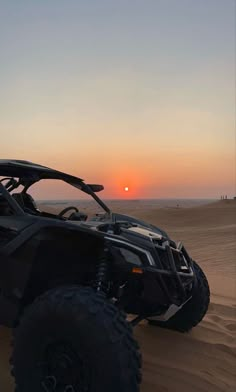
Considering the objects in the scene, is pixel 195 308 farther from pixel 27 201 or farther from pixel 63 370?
pixel 27 201

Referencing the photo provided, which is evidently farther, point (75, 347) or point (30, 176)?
point (30, 176)

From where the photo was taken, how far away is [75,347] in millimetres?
2887

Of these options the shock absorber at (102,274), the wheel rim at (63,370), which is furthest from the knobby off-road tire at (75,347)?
the shock absorber at (102,274)

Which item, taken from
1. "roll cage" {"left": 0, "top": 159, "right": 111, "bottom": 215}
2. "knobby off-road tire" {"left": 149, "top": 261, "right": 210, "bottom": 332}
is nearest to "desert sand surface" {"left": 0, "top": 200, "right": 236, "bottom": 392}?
"knobby off-road tire" {"left": 149, "top": 261, "right": 210, "bottom": 332}

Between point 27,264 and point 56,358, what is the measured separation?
2.48ft

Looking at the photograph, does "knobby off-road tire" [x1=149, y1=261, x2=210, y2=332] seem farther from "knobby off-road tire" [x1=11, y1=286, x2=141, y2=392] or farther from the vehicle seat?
the vehicle seat

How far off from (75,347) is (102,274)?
23.3 inches

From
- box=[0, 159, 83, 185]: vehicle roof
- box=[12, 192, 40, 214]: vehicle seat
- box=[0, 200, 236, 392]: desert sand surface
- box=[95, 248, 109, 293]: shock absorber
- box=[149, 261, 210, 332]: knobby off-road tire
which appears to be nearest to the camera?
box=[95, 248, 109, 293]: shock absorber

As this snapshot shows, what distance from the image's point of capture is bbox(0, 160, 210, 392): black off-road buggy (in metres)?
2.83

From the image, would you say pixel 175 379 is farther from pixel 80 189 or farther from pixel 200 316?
pixel 80 189

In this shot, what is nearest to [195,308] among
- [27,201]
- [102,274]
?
[102,274]

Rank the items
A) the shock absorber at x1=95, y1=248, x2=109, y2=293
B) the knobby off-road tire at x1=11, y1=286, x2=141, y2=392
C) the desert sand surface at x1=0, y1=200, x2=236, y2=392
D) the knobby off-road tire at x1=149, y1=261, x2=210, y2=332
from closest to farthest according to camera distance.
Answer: the knobby off-road tire at x1=11, y1=286, x2=141, y2=392 < the shock absorber at x1=95, y1=248, x2=109, y2=293 < the desert sand surface at x1=0, y1=200, x2=236, y2=392 < the knobby off-road tire at x1=149, y1=261, x2=210, y2=332

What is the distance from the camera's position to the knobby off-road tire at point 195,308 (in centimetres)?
448

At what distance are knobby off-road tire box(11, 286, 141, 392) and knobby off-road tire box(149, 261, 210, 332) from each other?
170 centimetres
